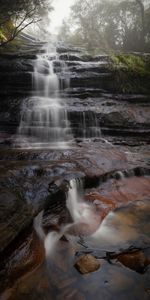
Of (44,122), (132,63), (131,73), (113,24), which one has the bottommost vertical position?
(44,122)

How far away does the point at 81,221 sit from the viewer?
11.9 ft

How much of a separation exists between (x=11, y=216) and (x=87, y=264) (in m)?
1.09

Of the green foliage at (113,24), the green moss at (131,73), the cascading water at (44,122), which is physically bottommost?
the cascading water at (44,122)

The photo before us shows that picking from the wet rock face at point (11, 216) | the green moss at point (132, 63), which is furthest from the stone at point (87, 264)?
the green moss at point (132, 63)

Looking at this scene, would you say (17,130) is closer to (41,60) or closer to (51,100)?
(51,100)

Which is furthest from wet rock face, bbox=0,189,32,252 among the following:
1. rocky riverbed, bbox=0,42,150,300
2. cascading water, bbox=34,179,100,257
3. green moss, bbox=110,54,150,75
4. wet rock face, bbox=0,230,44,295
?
green moss, bbox=110,54,150,75

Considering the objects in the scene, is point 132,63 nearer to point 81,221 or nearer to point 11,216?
point 81,221

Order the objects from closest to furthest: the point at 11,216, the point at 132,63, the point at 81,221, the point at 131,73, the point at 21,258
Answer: the point at 21,258, the point at 11,216, the point at 81,221, the point at 131,73, the point at 132,63

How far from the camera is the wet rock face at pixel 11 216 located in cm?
264

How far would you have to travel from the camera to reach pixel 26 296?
7.46 feet

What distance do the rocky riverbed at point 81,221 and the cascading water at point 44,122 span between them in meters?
0.49

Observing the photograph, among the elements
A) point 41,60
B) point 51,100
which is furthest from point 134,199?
point 41,60

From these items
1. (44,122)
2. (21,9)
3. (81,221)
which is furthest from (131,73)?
(81,221)

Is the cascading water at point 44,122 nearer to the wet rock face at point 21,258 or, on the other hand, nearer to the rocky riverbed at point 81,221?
the rocky riverbed at point 81,221
